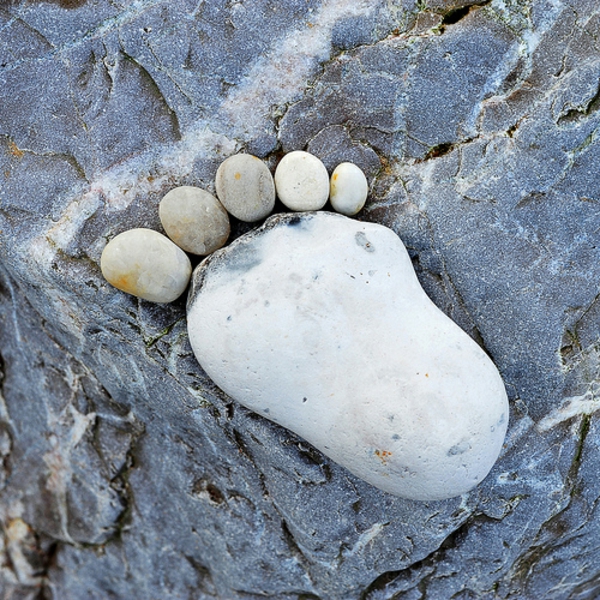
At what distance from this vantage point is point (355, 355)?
138cm

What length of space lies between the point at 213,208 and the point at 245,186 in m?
0.10

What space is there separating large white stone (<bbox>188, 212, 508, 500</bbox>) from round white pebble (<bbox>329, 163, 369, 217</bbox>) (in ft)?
0.30

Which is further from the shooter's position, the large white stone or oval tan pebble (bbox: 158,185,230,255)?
oval tan pebble (bbox: 158,185,230,255)

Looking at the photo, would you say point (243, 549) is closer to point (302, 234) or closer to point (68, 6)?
point (302, 234)

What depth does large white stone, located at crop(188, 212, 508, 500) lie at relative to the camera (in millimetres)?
1347

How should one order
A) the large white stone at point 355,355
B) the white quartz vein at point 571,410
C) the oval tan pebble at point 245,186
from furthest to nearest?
the white quartz vein at point 571,410 → the oval tan pebble at point 245,186 → the large white stone at point 355,355

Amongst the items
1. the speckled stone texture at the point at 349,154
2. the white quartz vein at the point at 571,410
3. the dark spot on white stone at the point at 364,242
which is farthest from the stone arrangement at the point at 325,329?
the white quartz vein at the point at 571,410

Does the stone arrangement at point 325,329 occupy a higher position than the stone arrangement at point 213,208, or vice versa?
the stone arrangement at point 213,208

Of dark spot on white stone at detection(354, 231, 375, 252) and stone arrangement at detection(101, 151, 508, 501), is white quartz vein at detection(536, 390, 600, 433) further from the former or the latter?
dark spot on white stone at detection(354, 231, 375, 252)

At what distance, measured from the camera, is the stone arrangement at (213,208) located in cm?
143

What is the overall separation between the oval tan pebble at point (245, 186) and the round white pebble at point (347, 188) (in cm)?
16

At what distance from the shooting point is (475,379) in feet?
4.52

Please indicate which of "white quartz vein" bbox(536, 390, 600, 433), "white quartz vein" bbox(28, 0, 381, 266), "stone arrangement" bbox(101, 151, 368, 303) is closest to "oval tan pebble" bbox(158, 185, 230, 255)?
"stone arrangement" bbox(101, 151, 368, 303)

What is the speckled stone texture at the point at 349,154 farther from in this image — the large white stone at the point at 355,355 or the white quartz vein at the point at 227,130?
the large white stone at the point at 355,355
